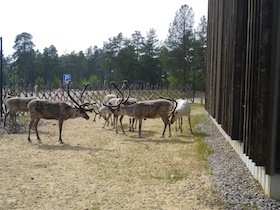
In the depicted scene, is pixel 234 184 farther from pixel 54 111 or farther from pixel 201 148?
pixel 54 111

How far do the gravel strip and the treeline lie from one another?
88.6 feet

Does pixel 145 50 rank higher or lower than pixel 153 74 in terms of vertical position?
higher

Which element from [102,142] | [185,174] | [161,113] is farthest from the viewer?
[161,113]

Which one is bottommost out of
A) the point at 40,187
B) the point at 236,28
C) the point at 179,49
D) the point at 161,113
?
the point at 40,187

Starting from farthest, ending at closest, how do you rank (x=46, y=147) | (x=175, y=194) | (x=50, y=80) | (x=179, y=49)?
1. (x=50, y=80)
2. (x=179, y=49)
3. (x=46, y=147)
4. (x=175, y=194)

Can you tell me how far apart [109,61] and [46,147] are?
42475 mm

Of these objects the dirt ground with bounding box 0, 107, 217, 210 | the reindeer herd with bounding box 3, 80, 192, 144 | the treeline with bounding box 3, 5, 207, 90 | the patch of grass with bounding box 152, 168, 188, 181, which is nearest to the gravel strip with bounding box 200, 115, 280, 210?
the dirt ground with bounding box 0, 107, 217, 210

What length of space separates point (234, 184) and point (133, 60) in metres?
47.0

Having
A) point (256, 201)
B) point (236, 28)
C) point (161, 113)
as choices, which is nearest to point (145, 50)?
point (161, 113)

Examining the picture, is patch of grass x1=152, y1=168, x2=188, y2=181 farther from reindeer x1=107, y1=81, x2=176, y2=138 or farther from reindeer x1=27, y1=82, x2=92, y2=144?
reindeer x1=107, y1=81, x2=176, y2=138

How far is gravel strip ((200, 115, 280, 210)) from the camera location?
594 centimetres

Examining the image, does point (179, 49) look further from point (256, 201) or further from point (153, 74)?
point (256, 201)

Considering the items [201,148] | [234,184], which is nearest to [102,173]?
[234,184]

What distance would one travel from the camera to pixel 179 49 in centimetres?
4522
